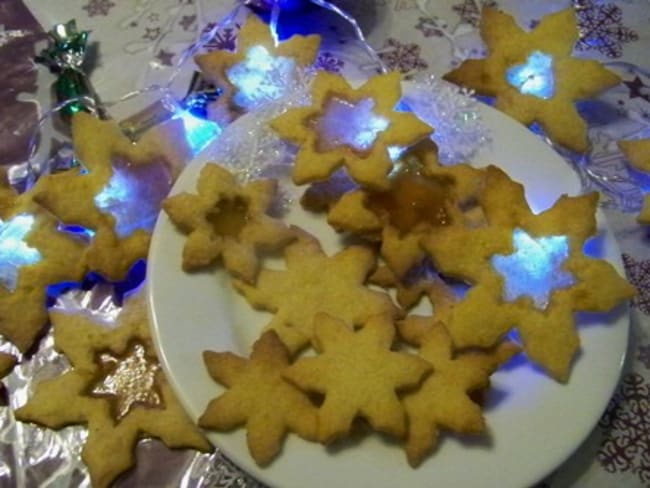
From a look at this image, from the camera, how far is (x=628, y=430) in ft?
3.14

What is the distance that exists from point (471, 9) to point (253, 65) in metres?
0.43

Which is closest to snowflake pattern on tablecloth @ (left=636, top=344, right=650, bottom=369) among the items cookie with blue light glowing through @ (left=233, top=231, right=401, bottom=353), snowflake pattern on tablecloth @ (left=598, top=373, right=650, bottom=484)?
snowflake pattern on tablecloth @ (left=598, top=373, right=650, bottom=484)

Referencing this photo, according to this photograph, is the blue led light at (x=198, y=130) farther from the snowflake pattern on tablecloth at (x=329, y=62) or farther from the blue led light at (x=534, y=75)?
the blue led light at (x=534, y=75)

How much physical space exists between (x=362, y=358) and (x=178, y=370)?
21 cm

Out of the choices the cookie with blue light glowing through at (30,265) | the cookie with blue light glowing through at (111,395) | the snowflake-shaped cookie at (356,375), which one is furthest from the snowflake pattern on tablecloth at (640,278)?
the cookie with blue light glowing through at (30,265)

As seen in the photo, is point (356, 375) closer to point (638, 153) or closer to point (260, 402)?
point (260, 402)

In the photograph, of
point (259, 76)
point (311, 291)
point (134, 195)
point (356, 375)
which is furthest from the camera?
point (259, 76)

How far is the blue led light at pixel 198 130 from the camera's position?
113 cm

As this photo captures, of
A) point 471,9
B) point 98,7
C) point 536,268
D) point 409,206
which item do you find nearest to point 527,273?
point 536,268

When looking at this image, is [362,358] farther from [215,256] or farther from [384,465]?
[215,256]

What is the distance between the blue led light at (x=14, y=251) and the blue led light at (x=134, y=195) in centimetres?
11

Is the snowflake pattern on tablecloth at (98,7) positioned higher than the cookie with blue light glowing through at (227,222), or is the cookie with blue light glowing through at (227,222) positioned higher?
the snowflake pattern on tablecloth at (98,7)

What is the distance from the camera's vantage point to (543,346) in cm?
87

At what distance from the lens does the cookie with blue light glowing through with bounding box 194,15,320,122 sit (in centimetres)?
113
